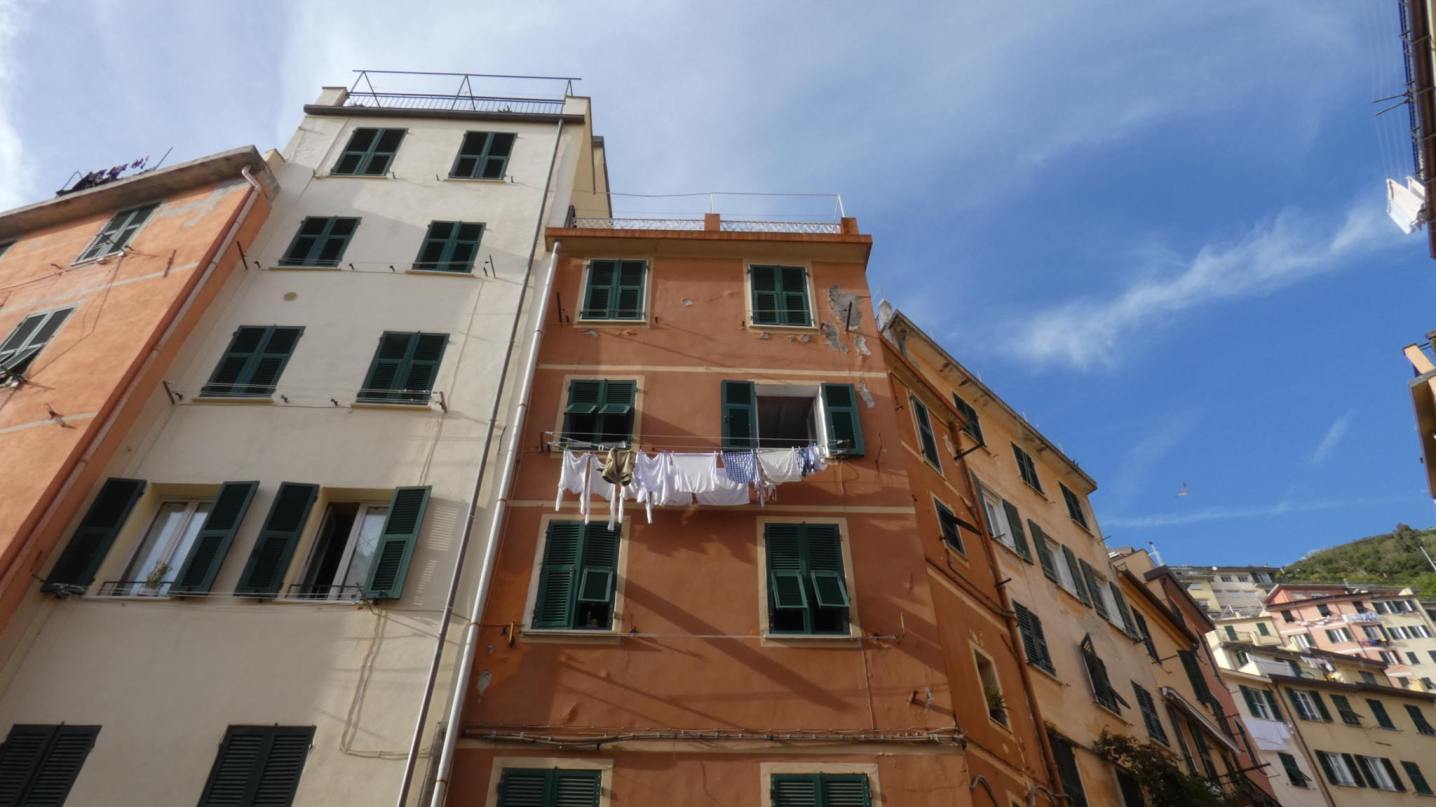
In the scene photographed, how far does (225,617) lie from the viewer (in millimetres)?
11367

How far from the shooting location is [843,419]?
1449 centimetres

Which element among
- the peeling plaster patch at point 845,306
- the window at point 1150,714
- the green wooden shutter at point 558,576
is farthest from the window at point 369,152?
the window at point 1150,714

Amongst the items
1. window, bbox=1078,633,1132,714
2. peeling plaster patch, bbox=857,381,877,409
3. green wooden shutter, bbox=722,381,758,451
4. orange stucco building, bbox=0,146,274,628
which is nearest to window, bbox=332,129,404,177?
orange stucco building, bbox=0,146,274,628

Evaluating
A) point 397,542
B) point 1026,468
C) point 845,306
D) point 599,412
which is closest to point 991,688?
point 845,306

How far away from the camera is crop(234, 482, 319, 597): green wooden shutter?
11672mm

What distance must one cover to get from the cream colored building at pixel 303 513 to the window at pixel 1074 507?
1607 cm

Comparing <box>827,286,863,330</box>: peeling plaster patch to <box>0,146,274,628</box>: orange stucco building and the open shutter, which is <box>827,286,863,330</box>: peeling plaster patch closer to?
the open shutter

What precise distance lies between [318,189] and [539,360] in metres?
7.36

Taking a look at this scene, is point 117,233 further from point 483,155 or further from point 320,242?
point 483,155

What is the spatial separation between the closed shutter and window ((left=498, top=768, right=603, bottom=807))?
558 inches

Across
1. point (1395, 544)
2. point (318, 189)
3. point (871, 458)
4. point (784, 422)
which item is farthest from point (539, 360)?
point (1395, 544)

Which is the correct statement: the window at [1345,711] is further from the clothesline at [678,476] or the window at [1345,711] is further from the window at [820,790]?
the window at [820,790]

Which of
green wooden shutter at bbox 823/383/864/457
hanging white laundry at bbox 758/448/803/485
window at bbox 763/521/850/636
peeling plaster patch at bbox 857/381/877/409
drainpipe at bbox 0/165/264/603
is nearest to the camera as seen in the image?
drainpipe at bbox 0/165/264/603

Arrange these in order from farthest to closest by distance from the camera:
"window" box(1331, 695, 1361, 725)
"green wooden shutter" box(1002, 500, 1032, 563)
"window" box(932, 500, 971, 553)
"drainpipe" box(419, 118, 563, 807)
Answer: "window" box(1331, 695, 1361, 725) < "green wooden shutter" box(1002, 500, 1032, 563) < "window" box(932, 500, 971, 553) < "drainpipe" box(419, 118, 563, 807)
